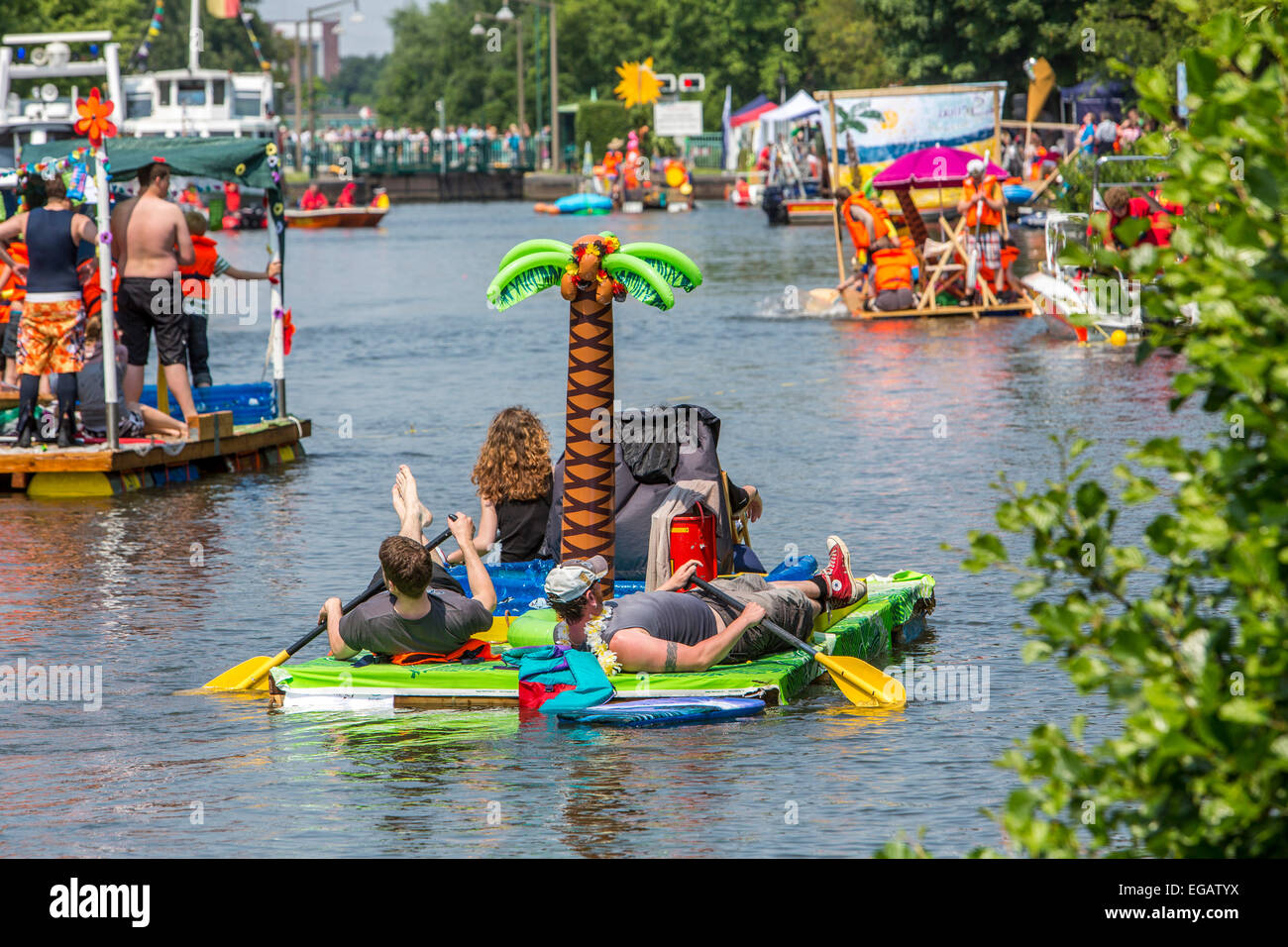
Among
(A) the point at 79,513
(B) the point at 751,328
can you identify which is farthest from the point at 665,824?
(B) the point at 751,328

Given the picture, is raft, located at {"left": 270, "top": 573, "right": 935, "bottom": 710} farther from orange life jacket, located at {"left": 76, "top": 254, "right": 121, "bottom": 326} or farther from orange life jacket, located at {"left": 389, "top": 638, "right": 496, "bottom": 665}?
orange life jacket, located at {"left": 76, "top": 254, "right": 121, "bottom": 326}

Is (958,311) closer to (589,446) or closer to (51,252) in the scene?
(51,252)

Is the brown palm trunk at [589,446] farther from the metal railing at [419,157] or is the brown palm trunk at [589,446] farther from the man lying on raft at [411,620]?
the metal railing at [419,157]

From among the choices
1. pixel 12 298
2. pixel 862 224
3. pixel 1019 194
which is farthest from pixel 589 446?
pixel 1019 194

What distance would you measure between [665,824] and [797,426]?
412 inches

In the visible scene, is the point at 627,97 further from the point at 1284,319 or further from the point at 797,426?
the point at 1284,319

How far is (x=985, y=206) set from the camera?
74.4 ft

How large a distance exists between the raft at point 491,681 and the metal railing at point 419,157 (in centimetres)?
6455

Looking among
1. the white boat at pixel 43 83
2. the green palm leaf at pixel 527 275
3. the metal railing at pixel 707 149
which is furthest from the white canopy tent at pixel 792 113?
the green palm leaf at pixel 527 275

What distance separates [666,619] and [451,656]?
1153mm

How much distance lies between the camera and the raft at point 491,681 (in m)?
7.90

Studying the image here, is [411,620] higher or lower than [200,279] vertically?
lower

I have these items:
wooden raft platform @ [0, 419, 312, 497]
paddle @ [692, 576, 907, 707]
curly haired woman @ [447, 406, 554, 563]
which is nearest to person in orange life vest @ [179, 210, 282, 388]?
wooden raft platform @ [0, 419, 312, 497]

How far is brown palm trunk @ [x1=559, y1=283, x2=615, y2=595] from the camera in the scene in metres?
8.38
